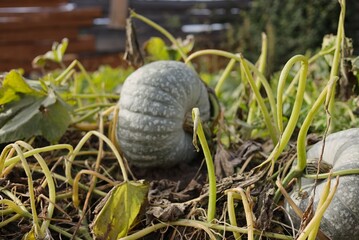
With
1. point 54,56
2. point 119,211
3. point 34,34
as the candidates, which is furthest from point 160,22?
point 119,211

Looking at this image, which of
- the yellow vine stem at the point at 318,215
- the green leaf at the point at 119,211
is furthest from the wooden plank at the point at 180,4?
the yellow vine stem at the point at 318,215

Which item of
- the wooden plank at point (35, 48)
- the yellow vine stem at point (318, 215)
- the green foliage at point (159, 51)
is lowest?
the wooden plank at point (35, 48)

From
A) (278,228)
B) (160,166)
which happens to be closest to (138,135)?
(160,166)

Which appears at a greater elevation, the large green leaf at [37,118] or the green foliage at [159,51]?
the green foliage at [159,51]

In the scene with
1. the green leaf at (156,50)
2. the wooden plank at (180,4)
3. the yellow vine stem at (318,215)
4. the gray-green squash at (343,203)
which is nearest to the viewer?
the yellow vine stem at (318,215)

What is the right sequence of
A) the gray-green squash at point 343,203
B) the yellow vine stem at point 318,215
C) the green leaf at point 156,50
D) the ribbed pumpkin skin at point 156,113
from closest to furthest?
1. the yellow vine stem at point 318,215
2. the gray-green squash at point 343,203
3. the ribbed pumpkin skin at point 156,113
4. the green leaf at point 156,50

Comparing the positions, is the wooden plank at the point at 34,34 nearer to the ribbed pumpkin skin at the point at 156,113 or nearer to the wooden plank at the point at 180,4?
the wooden plank at the point at 180,4

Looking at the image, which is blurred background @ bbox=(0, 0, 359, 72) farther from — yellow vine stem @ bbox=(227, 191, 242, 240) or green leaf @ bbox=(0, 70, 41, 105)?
yellow vine stem @ bbox=(227, 191, 242, 240)
